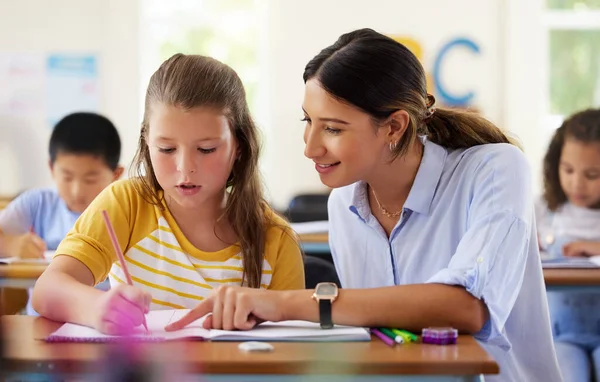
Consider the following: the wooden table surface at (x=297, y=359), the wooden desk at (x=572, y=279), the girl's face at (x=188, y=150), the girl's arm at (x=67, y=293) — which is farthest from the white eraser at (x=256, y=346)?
the wooden desk at (x=572, y=279)

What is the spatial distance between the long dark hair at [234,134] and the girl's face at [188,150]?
0.09 ft

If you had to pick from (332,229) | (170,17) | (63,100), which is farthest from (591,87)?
(332,229)

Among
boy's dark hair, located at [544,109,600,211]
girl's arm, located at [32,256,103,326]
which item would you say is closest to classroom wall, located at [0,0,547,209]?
boy's dark hair, located at [544,109,600,211]

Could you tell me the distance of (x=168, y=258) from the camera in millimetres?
1572

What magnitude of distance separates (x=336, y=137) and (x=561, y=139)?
190cm

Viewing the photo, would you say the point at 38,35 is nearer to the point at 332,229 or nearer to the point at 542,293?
the point at 332,229

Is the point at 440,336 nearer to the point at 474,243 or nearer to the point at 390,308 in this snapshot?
the point at 390,308

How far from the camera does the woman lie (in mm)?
1312

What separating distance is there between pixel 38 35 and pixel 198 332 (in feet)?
18.4

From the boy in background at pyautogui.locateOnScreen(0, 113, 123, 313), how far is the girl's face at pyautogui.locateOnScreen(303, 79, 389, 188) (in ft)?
4.94

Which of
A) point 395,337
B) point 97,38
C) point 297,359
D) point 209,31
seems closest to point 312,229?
point 395,337

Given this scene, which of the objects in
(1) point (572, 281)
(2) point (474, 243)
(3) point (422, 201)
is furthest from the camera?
(1) point (572, 281)

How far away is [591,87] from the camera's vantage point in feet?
21.2

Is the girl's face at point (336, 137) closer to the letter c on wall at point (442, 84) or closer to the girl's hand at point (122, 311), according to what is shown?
the girl's hand at point (122, 311)
